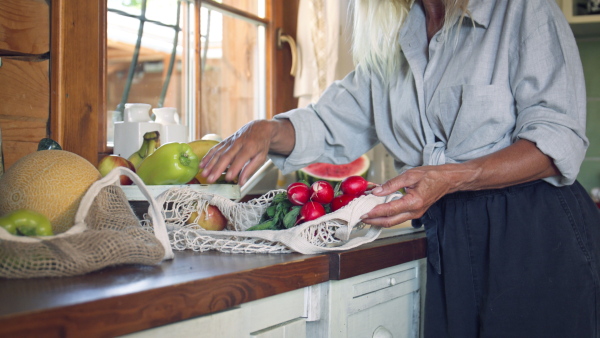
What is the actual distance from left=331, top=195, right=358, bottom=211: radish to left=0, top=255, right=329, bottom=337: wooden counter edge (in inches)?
7.8

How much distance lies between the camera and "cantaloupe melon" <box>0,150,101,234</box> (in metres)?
0.80

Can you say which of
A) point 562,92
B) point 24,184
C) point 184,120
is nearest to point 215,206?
point 24,184

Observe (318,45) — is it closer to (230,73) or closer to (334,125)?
(230,73)

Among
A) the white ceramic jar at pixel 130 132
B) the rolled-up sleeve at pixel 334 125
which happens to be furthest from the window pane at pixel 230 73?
the rolled-up sleeve at pixel 334 125

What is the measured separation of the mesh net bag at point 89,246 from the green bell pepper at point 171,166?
0.92 feet

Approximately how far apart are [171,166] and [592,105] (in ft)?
8.61

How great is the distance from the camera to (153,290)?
59cm

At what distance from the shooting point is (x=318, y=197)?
39.1 inches

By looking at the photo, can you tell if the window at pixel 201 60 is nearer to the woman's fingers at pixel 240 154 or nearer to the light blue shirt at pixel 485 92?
the woman's fingers at pixel 240 154

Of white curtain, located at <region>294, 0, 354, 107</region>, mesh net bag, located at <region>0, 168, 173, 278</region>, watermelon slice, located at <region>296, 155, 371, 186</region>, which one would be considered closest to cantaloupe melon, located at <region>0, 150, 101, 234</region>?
mesh net bag, located at <region>0, 168, 173, 278</region>

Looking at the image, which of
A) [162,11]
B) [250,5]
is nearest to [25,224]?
[162,11]

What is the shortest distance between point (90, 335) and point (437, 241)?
74 cm

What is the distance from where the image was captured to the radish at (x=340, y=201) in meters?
1.00

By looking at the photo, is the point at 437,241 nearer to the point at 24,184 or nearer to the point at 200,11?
the point at 24,184
